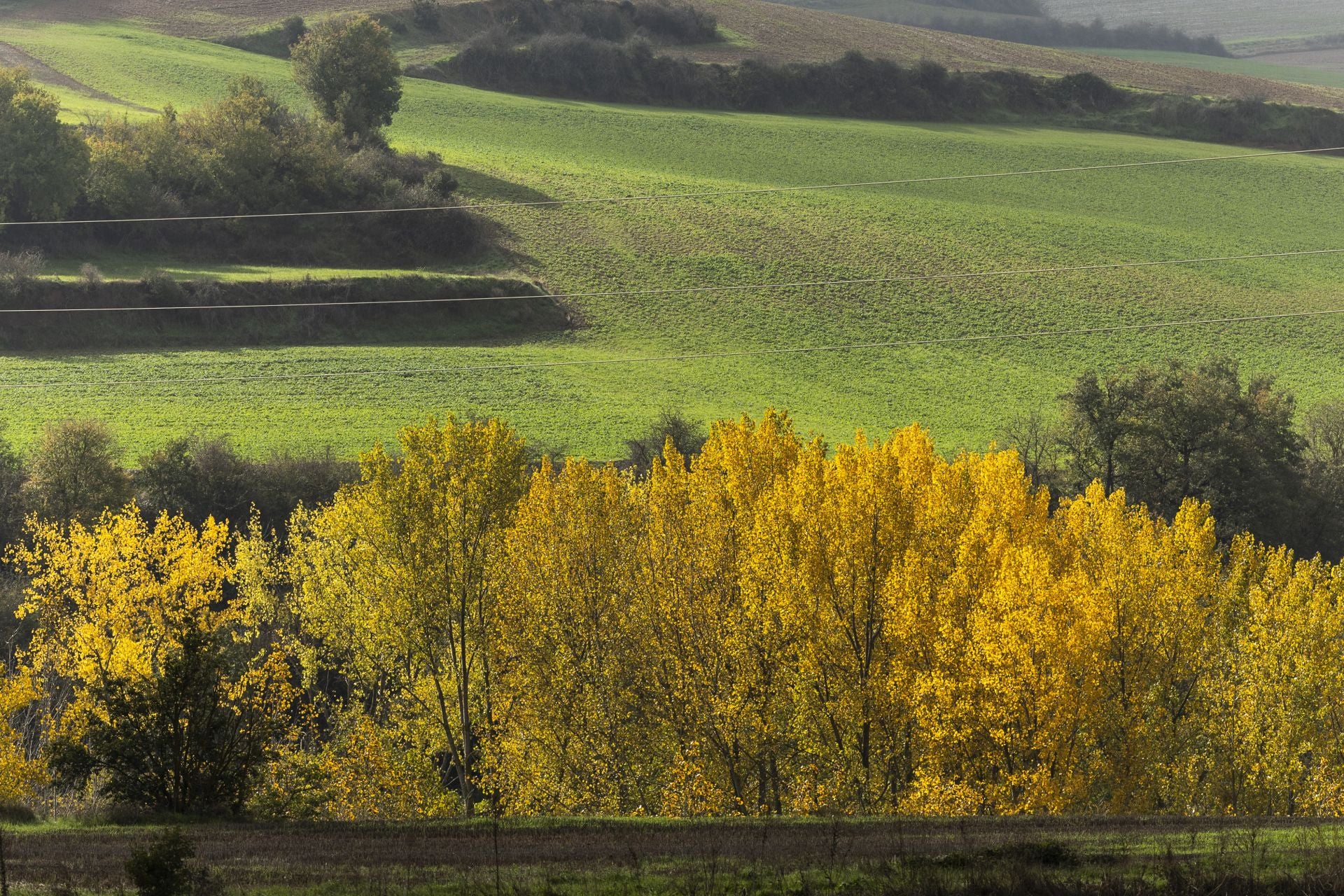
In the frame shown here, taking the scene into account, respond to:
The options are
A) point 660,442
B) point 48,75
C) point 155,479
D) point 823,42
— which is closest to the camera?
point 155,479

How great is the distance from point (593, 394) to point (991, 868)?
55.9 m

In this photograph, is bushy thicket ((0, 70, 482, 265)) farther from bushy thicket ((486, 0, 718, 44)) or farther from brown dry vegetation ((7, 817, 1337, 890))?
brown dry vegetation ((7, 817, 1337, 890))

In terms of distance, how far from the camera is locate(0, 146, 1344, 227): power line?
289 feet

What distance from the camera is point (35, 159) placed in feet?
275

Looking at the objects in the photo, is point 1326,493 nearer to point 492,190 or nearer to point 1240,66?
point 492,190

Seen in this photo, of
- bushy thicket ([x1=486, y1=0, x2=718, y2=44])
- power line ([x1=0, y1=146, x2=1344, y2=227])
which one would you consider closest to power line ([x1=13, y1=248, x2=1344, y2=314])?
power line ([x1=0, y1=146, x2=1344, y2=227])

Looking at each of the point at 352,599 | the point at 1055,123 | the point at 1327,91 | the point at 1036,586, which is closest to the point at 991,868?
the point at 1036,586

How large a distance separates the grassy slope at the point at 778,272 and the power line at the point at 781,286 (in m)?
0.90

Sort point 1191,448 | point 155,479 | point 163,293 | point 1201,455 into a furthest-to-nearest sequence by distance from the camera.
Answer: point 163,293
point 1191,448
point 1201,455
point 155,479

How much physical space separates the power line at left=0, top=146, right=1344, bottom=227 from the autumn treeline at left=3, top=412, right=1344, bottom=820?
48.5m

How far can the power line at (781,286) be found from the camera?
81.2 meters

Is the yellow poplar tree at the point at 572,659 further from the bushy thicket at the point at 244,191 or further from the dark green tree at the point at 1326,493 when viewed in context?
the bushy thicket at the point at 244,191

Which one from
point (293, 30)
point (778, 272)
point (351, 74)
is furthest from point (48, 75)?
point (778, 272)

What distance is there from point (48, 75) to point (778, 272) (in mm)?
64624
